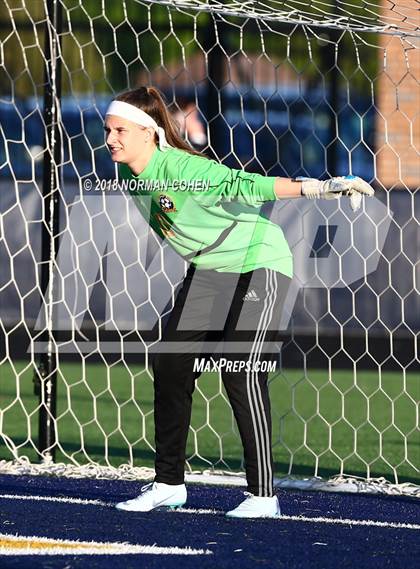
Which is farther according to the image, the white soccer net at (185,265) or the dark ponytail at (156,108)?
the white soccer net at (185,265)

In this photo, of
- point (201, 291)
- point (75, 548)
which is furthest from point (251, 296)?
point (75, 548)

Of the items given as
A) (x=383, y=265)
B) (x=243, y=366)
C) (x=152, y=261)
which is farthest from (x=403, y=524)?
Result: (x=383, y=265)

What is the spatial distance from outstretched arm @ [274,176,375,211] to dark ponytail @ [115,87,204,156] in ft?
1.60

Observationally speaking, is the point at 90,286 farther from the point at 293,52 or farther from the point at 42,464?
the point at 293,52

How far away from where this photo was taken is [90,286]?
397 inches

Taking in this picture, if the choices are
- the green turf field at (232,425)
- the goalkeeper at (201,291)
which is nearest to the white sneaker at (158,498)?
the goalkeeper at (201,291)

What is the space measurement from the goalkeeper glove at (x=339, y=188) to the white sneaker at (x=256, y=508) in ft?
3.93

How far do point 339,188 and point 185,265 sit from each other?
3.77 metres

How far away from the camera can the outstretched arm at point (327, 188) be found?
15.1 ft

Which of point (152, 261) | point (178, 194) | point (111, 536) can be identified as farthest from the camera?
point (152, 261)

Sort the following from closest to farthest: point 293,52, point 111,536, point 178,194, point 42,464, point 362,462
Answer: point 111,536 → point 178,194 → point 42,464 → point 362,462 → point 293,52

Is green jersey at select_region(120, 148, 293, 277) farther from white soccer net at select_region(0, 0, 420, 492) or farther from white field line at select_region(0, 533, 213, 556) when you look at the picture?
white field line at select_region(0, 533, 213, 556)

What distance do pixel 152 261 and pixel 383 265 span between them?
214 cm

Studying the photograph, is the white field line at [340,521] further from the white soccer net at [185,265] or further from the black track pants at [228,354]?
the white soccer net at [185,265]
